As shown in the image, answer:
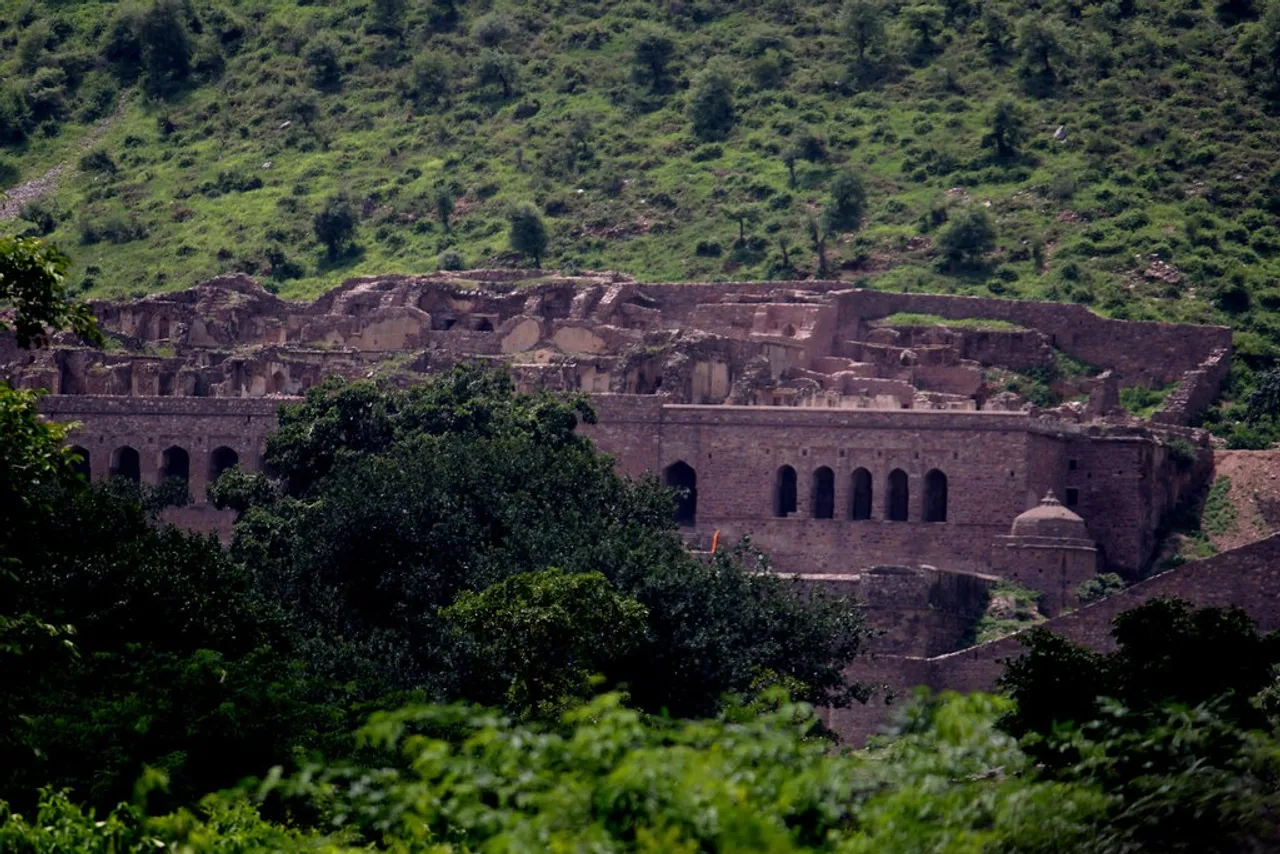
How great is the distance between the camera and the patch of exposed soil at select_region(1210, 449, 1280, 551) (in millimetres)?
68688

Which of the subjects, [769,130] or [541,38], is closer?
[769,130]

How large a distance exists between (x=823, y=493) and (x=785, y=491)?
85cm

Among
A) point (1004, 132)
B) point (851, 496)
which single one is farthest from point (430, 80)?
point (851, 496)

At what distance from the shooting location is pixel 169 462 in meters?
76.0

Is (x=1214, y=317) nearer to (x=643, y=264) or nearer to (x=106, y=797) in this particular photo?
(x=643, y=264)

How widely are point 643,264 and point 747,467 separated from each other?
67.5ft

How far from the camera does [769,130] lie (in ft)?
331

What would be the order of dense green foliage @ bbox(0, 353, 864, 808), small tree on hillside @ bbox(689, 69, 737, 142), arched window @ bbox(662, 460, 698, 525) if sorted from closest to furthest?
dense green foliage @ bbox(0, 353, 864, 808)
arched window @ bbox(662, 460, 698, 525)
small tree on hillside @ bbox(689, 69, 737, 142)

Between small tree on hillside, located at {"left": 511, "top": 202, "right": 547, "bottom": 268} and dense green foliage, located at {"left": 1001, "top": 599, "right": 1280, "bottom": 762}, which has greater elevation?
small tree on hillside, located at {"left": 511, "top": 202, "right": 547, "bottom": 268}

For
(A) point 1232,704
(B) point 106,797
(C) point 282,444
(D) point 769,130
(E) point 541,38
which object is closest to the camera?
(A) point 1232,704

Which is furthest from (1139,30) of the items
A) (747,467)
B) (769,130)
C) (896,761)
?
(896,761)

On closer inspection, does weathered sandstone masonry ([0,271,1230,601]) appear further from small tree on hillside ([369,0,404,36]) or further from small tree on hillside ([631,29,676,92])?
small tree on hillside ([369,0,404,36])

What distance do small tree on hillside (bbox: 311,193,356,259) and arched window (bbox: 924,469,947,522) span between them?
31.0 m

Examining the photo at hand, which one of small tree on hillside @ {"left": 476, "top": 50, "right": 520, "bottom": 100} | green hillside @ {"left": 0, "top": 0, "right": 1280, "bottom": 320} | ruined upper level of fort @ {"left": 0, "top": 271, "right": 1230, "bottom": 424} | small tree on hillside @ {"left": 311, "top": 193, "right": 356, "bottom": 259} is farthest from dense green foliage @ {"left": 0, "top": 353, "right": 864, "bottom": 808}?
small tree on hillside @ {"left": 476, "top": 50, "right": 520, "bottom": 100}
